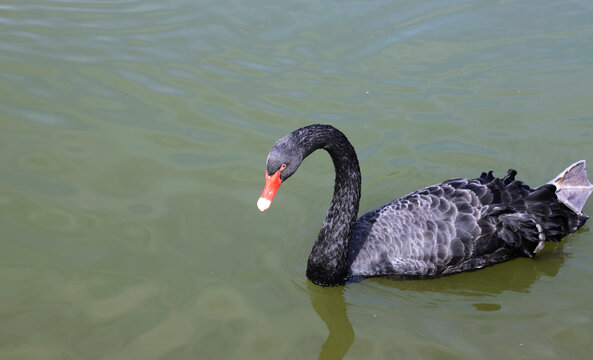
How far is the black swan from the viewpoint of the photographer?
5246mm

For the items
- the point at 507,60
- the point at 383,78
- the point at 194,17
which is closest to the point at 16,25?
the point at 194,17

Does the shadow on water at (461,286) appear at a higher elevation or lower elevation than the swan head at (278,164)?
lower

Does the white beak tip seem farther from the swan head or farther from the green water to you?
the green water

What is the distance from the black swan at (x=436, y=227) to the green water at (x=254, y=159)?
17cm

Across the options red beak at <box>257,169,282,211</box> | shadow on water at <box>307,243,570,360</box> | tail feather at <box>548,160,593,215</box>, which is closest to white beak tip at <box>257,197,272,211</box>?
red beak at <box>257,169,282,211</box>

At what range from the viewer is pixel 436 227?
17.8 ft

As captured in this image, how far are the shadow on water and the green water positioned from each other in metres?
0.02

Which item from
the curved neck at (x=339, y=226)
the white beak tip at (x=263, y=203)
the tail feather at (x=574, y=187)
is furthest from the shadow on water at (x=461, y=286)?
the white beak tip at (x=263, y=203)

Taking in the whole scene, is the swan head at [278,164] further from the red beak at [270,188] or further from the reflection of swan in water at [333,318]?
the reflection of swan in water at [333,318]

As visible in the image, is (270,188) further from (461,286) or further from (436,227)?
(461,286)

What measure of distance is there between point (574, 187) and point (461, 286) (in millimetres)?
1374

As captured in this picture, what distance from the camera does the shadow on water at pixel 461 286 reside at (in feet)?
16.3

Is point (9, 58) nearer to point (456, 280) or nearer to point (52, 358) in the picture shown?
point (52, 358)

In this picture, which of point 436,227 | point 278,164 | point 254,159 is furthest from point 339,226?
point 254,159
